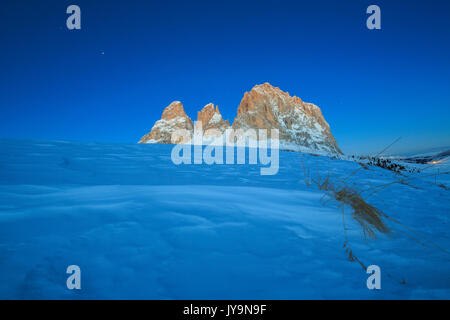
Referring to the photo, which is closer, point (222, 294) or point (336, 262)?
point (222, 294)

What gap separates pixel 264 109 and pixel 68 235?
7610cm

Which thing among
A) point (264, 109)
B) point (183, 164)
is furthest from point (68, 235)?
point (264, 109)

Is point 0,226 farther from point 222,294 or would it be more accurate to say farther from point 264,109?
point 264,109

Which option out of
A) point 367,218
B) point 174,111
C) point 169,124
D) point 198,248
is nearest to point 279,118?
point 169,124

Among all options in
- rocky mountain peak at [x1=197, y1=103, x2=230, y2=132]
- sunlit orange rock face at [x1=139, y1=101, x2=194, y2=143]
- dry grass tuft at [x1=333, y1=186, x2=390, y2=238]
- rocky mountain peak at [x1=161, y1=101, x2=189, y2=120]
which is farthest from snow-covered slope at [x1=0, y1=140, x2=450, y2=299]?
rocky mountain peak at [x1=161, y1=101, x2=189, y2=120]

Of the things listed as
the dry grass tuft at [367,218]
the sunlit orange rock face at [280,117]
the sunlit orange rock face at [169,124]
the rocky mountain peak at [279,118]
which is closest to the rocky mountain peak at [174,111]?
the sunlit orange rock face at [169,124]

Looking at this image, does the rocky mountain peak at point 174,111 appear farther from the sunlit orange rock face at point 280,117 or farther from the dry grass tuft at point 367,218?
the dry grass tuft at point 367,218

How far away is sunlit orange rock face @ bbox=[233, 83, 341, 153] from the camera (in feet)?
233

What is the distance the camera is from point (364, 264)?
3.35 ft

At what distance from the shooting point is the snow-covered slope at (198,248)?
0.80 meters

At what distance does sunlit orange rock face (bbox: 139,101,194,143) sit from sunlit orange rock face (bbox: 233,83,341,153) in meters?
35.7

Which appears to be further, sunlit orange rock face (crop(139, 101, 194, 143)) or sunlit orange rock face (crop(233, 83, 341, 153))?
sunlit orange rock face (crop(139, 101, 194, 143))

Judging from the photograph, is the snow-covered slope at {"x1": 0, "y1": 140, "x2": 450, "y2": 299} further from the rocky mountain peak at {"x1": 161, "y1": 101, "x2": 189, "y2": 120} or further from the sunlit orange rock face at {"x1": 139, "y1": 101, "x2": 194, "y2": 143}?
the rocky mountain peak at {"x1": 161, "y1": 101, "x2": 189, "y2": 120}
